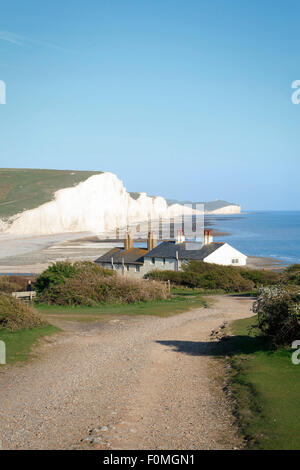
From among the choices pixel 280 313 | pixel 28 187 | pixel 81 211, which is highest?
pixel 28 187

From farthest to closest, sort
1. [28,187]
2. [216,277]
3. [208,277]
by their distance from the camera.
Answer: [28,187] < [208,277] < [216,277]

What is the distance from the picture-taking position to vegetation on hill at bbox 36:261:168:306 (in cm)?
2986

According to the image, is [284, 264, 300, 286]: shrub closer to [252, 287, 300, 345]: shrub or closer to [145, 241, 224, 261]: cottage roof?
[252, 287, 300, 345]: shrub

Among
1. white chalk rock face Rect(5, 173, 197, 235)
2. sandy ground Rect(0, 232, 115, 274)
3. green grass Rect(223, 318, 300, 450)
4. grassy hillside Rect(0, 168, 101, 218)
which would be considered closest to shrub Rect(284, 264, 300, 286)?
green grass Rect(223, 318, 300, 450)

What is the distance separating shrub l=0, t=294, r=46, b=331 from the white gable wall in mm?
28262

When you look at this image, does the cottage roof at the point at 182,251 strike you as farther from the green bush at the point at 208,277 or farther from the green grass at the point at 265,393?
the green grass at the point at 265,393

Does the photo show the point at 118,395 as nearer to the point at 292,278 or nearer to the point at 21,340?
the point at 21,340

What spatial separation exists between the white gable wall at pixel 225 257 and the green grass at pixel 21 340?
2869 centimetres

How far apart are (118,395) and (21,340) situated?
23.3 ft

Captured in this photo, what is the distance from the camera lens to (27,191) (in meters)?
155

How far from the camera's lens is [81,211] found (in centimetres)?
14075

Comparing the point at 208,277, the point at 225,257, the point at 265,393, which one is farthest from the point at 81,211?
the point at 265,393

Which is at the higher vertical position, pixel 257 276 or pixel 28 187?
pixel 28 187

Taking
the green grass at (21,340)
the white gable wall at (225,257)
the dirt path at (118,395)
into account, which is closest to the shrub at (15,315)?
→ the green grass at (21,340)
